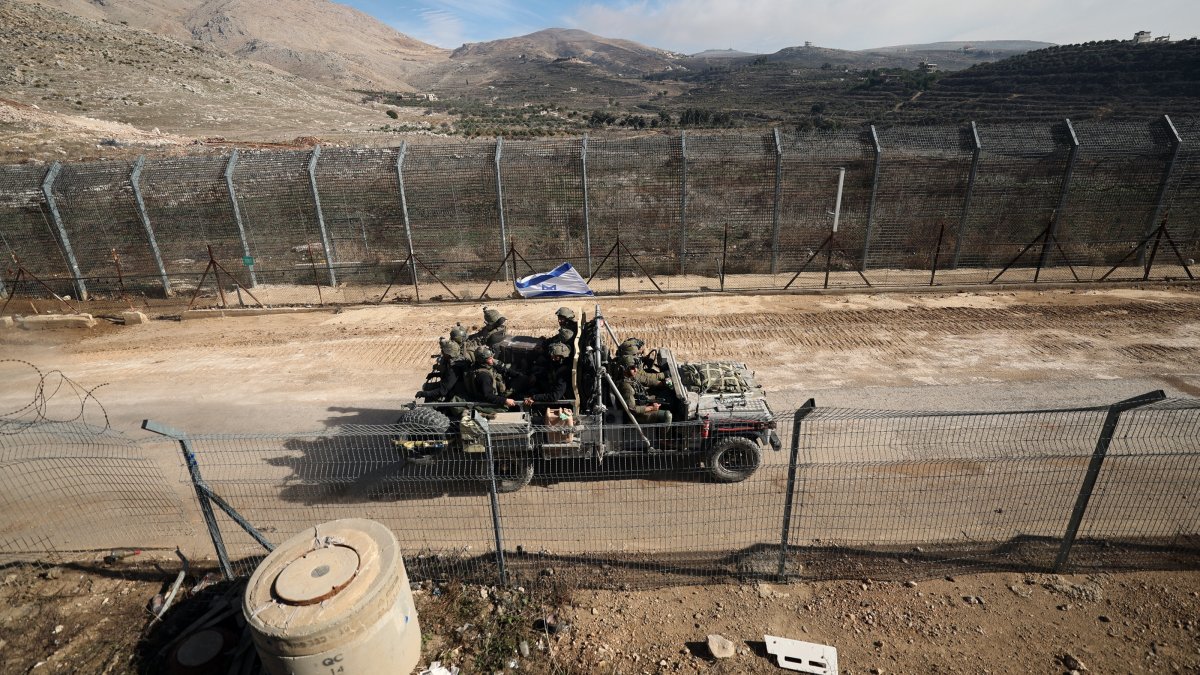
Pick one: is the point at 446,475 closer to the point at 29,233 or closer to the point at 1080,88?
the point at 29,233

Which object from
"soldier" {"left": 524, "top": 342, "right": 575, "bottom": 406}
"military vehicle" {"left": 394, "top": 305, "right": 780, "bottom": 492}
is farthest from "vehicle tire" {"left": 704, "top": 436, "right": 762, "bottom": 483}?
"soldier" {"left": 524, "top": 342, "right": 575, "bottom": 406}

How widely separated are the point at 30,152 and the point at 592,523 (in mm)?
28268

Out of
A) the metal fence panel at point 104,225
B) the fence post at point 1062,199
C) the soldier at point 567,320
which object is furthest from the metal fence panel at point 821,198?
the metal fence panel at point 104,225

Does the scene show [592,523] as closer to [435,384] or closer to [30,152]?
[435,384]

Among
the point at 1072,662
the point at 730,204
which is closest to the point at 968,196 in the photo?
the point at 730,204

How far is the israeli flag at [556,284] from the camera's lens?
15.0 m

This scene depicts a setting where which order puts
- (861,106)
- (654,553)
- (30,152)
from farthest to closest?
(861,106) < (30,152) < (654,553)

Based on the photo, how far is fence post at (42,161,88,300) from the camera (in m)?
15.9

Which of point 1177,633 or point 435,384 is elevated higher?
point 435,384

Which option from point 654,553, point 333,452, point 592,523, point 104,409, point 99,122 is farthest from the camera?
point 99,122

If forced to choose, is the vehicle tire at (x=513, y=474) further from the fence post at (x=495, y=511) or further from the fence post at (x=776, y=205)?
the fence post at (x=776, y=205)

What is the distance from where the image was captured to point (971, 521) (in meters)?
6.55

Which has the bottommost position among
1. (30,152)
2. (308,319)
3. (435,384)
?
(308,319)

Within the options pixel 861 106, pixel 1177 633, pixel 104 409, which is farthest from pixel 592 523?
pixel 861 106
